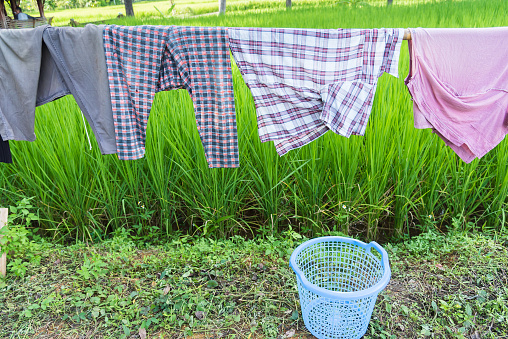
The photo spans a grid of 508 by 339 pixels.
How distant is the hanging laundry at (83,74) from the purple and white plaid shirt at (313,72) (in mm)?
594

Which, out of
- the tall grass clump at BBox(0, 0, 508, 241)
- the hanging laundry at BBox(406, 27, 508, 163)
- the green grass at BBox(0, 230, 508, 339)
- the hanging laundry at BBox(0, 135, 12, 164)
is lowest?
the green grass at BBox(0, 230, 508, 339)

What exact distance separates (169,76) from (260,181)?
0.79 metres

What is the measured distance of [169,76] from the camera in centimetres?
157

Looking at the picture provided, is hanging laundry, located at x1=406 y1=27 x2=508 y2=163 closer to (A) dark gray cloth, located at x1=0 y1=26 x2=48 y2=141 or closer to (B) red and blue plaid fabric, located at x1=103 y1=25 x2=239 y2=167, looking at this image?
(B) red and blue plaid fabric, located at x1=103 y1=25 x2=239 y2=167

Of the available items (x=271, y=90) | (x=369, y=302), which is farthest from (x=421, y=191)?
(x=271, y=90)

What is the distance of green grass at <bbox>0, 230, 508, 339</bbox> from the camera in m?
1.61

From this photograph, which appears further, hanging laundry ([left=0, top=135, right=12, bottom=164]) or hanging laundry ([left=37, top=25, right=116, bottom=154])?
hanging laundry ([left=0, top=135, right=12, bottom=164])

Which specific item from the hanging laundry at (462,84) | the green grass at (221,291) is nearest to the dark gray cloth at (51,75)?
the green grass at (221,291)

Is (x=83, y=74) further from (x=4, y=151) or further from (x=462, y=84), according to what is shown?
(x=462, y=84)

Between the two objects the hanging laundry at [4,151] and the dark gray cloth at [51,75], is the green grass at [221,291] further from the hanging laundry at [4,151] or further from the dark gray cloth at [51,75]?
the dark gray cloth at [51,75]

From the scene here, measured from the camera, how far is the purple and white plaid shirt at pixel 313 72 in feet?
4.81

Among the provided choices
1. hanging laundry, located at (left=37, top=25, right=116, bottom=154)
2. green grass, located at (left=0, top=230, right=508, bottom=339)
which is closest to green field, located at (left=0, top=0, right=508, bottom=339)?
green grass, located at (left=0, top=230, right=508, bottom=339)

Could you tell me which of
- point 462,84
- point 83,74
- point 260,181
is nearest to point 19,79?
point 83,74

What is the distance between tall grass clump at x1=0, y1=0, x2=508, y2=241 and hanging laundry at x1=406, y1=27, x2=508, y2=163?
1.27ft
